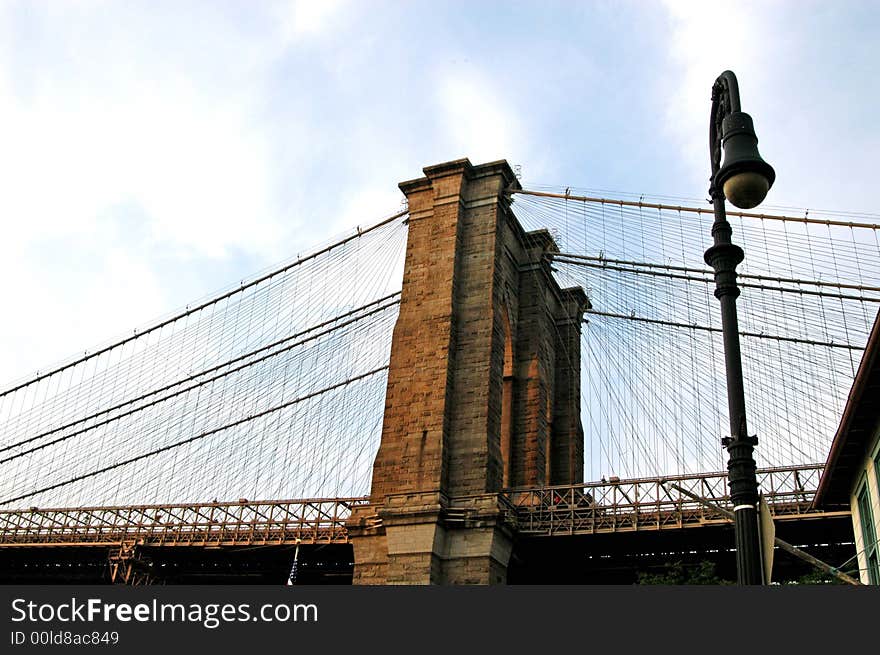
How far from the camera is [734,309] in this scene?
10867mm

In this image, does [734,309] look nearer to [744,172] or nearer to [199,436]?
[744,172]

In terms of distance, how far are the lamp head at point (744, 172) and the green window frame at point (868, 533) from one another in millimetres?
12305

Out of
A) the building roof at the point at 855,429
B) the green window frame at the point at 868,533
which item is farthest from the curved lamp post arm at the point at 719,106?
the green window frame at the point at 868,533

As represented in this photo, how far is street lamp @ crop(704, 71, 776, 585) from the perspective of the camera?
10.0m

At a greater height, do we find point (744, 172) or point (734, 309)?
point (744, 172)

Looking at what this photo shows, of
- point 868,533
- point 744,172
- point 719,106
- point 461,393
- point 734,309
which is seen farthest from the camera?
point 461,393

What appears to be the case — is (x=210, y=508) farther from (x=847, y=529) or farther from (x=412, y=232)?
(x=847, y=529)

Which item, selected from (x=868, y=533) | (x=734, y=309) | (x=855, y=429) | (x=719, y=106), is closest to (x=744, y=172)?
(x=734, y=309)

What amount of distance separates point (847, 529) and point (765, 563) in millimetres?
26987

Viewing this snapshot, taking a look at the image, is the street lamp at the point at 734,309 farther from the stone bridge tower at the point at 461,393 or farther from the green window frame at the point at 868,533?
the stone bridge tower at the point at 461,393

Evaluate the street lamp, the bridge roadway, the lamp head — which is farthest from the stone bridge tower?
the lamp head

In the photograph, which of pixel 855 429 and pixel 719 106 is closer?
pixel 719 106

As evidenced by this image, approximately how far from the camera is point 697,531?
35219 millimetres

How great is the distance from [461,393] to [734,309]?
26.5m
